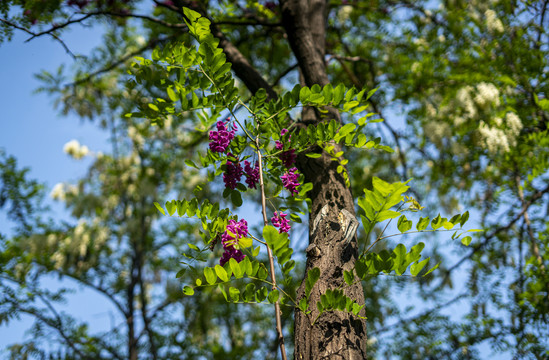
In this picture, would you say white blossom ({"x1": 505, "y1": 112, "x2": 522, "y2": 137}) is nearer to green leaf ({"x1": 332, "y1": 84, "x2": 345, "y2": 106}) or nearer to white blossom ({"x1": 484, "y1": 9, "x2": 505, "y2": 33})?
white blossom ({"x1": 484, "y1": 9, "x2": 505, "y2": 33})

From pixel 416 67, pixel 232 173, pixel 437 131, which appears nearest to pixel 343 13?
pixel 416 67

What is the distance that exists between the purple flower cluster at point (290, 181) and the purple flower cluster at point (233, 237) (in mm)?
190

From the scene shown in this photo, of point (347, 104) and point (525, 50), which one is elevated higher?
point (525, 50)

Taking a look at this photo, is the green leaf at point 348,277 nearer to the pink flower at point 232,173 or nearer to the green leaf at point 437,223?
the green leaf at point 437,223

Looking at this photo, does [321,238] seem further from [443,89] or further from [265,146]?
[443,89]

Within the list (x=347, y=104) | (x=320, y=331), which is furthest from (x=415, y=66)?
(x=320, y=331)

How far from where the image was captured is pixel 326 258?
97 cm

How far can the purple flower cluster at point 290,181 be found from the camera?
43.2 inches

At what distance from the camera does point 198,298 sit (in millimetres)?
4898

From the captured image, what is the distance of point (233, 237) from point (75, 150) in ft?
17.4

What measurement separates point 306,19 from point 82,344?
11.2 feet

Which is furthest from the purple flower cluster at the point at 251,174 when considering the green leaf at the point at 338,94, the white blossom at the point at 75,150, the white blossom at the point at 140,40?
the white blossom at the point at 75,150

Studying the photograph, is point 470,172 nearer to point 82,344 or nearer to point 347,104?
point 347,104

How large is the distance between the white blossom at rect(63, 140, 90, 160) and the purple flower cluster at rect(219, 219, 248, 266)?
17.0 ft
